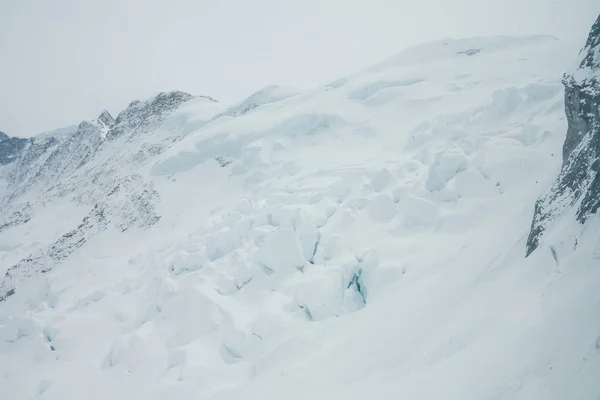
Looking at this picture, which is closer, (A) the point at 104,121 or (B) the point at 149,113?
(B) the point at 149,113

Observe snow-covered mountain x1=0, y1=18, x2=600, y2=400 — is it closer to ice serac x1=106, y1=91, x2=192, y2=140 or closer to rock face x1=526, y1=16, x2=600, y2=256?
rock face x1=526, y1=16, x2=600, y2=256

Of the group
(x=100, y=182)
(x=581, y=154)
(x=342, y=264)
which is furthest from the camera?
(x=100, y=182)

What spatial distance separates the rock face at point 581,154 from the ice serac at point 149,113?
34.9 meters

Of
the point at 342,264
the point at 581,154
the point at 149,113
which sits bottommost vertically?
the point at 342,264

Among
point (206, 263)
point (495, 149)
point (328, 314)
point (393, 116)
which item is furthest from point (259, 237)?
point (393, 116)

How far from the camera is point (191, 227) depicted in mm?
17844

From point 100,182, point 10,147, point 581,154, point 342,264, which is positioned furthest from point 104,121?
point 10,147

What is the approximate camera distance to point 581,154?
702 centimetres

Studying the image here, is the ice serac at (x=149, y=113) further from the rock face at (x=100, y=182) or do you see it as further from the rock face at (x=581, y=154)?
the rock face at (x=581, y=154)

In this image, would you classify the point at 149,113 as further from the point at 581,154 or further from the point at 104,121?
the point at 581,154

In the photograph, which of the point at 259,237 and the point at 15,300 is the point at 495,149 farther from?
the point at 15,300

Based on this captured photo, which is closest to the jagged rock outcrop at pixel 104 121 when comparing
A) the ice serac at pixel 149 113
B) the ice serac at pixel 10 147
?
the ice serac at pixel 149 113

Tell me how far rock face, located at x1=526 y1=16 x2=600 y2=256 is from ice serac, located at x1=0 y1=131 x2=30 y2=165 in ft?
400

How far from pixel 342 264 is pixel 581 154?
6.66 m
